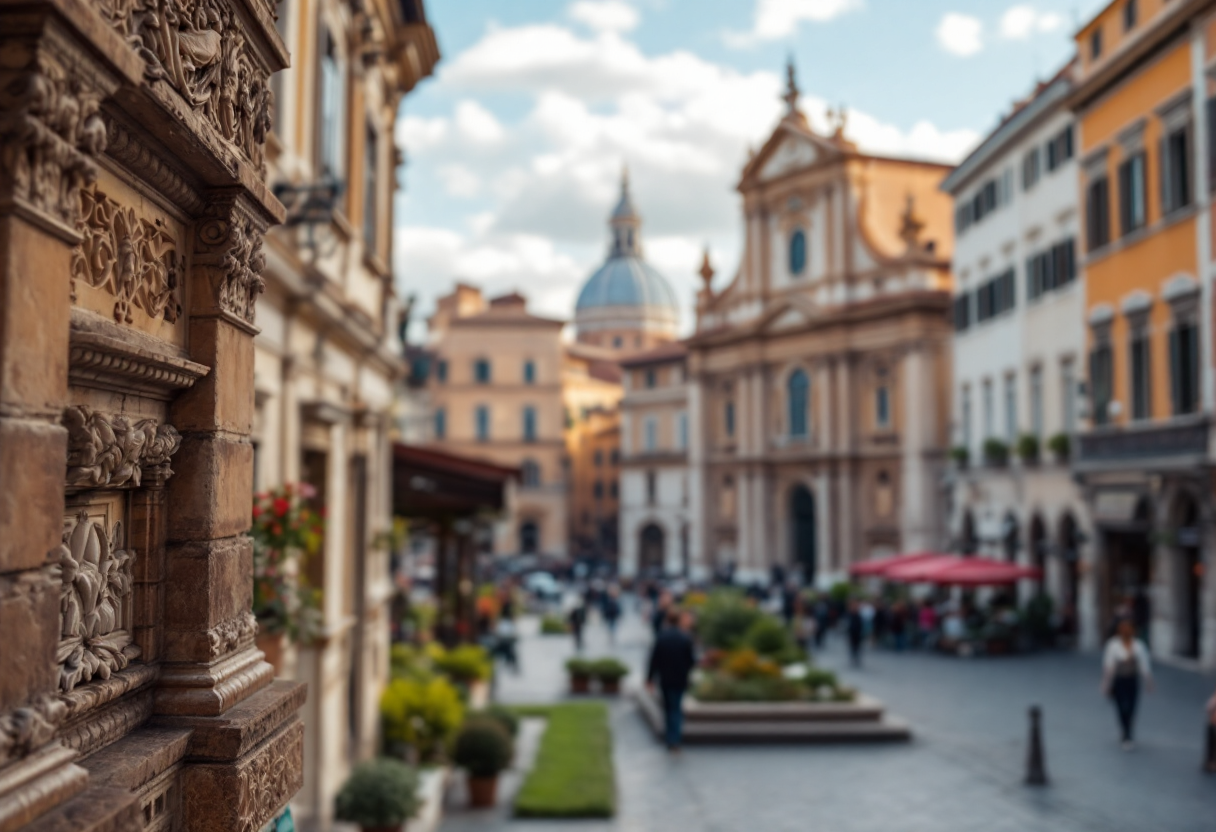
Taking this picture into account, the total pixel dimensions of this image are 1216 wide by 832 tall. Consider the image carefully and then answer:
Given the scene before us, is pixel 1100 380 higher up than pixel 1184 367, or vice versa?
pixel 1100 380

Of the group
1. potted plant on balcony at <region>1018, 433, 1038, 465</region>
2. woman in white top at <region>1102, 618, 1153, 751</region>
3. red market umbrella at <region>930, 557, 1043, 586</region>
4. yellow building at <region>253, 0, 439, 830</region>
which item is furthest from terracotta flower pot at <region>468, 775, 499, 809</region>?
potted plant on balcony at <region>1018, 433, 1038, 465</region>

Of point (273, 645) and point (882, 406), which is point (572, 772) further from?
point (882, 406)

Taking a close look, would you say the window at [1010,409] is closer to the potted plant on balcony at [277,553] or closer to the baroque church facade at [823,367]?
the baroque church facade at [823,367]

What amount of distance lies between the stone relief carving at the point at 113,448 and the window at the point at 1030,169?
3074 cm

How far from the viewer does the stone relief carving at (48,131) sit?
2295 millimetres

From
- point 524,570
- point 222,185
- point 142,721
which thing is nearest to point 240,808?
point 142,721

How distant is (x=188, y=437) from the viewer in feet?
11.7

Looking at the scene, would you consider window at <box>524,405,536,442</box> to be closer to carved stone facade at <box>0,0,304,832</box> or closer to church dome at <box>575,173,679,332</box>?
church dome at <box>575,173,679,332</box>

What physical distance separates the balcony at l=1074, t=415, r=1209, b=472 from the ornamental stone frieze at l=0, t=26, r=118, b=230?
21754 millimetres

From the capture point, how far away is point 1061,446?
28969 millimetres

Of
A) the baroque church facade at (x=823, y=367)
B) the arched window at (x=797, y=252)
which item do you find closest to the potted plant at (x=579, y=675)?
the baroque church facade at (x=823, y=367)

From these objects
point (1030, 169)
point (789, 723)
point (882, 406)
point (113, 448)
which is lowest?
point (789, 723)

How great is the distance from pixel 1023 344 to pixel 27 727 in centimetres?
3216

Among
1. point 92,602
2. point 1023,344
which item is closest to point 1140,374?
point 1023,344
